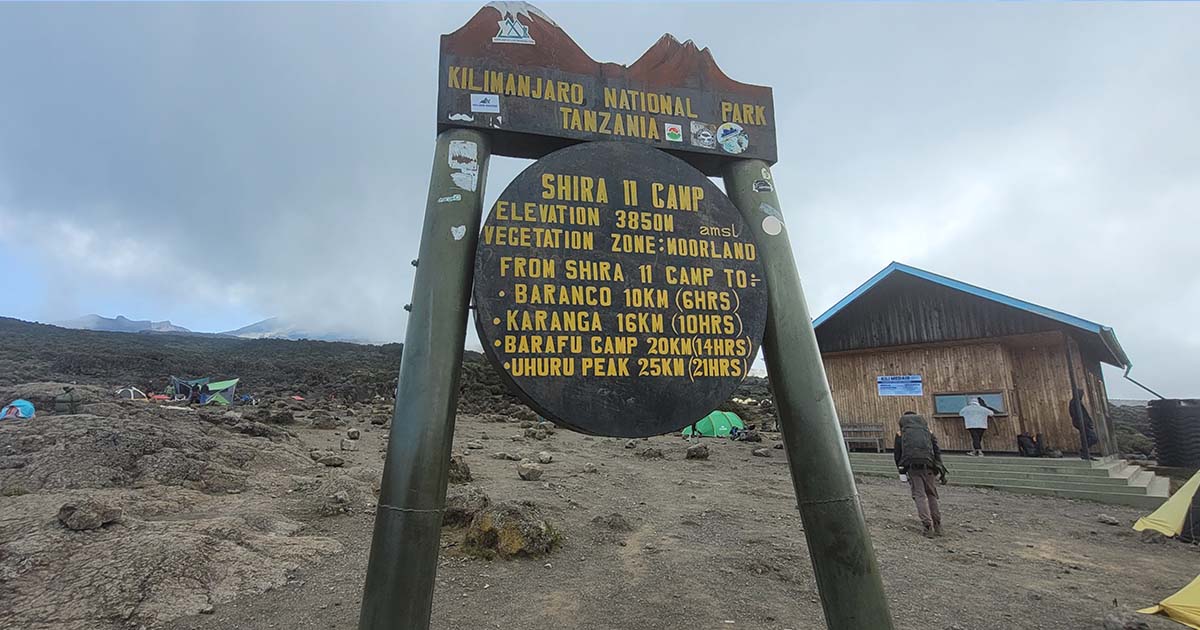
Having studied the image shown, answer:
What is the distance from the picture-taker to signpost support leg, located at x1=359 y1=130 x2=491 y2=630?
2.76m

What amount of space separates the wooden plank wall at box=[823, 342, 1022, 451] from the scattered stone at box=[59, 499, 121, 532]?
15.6m

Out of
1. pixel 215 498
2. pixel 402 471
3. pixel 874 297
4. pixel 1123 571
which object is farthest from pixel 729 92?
pixel 874 297

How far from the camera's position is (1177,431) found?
1598cm

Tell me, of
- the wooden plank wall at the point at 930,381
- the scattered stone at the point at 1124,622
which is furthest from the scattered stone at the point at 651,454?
the scattered stone at the point at 1124,622

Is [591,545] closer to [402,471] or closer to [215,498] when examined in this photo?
[402,471]

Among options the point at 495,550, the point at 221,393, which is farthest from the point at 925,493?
the point at 221,393

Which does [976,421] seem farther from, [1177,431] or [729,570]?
[729,570]

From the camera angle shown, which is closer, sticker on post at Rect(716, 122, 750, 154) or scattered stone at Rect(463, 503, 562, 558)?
sticker on post at Rect(716, 122, 750, 154)

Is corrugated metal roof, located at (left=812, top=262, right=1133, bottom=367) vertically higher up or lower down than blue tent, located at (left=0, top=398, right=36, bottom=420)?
higher up

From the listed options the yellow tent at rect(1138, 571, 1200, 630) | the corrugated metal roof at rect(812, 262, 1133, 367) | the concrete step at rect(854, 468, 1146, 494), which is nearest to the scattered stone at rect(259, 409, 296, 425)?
the corrugated metal roof at rect(812, 262, 1133, 367)

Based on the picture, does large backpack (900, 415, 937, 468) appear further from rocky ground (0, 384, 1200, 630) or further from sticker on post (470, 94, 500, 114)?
sticker on post (470, 94, 500, 114)

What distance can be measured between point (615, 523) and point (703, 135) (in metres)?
6.00

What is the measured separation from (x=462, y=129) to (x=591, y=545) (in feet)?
18.4

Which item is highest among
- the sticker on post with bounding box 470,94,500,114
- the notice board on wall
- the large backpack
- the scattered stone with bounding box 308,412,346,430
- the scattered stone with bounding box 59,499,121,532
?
the sticker on post with bounding box 470,94,500,114
